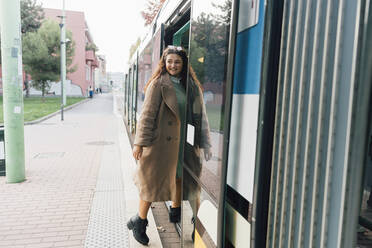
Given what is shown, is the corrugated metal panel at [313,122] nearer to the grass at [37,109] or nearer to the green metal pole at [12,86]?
the green metal pole at [12,86]

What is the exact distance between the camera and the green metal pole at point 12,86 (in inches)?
190

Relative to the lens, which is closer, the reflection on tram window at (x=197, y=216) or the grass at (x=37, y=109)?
the reflection on tram window at (x=197, y=216)

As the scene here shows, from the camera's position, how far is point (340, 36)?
1.04m

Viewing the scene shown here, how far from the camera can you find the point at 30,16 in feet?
116

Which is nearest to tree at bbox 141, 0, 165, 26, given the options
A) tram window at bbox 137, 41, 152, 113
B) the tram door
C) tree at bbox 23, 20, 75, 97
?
tree at bbox 23, 20, 75, 97

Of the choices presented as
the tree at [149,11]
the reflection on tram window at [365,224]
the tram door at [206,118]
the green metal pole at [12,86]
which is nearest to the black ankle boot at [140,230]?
the tram door at [206,118]

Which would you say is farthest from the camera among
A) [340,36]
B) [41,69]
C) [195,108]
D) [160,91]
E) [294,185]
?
[41,69]

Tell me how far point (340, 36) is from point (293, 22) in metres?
0.22

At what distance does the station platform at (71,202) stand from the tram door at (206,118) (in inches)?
52.5

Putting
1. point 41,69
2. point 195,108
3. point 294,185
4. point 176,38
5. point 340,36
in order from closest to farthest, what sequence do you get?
point 340,36, point 294,185, point 195,108, point 176,38, point 41,69

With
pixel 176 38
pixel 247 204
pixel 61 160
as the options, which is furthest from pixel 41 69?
pixel 247 204

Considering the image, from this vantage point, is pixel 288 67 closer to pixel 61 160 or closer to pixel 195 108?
pixel 195 108

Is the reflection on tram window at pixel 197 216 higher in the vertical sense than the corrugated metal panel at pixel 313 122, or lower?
lower

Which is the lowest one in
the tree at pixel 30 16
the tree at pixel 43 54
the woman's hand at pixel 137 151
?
the woman's hand at pixel 137 151
